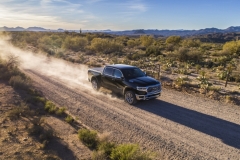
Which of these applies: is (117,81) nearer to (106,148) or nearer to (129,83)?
(129,83)

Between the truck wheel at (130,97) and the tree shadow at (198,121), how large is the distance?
0.32m

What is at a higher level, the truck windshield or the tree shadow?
the truck windshield

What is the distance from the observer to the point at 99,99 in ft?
38.7

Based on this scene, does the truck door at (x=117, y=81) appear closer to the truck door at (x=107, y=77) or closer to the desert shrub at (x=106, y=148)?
the truck door at (x=107, y=77)

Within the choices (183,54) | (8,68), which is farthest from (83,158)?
(183,54)

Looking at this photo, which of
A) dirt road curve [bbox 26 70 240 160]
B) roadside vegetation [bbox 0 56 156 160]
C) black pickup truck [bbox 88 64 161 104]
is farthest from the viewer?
black pickup truck [bbox 88 64 161 104]

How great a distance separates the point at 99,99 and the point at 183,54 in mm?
18717

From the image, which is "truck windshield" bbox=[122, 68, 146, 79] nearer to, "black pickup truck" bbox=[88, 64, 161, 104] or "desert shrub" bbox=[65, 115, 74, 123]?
"black pickup truck" bbox=[88, 64, 161, 104]

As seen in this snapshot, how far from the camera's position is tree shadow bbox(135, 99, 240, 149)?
7.91 metres

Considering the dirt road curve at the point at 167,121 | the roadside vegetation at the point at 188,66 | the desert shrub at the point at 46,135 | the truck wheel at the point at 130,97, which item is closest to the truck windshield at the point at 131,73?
the truck wheel at the point at 130,97

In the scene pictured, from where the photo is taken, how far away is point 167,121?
29.8 ft

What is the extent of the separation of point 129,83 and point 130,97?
0.70 m

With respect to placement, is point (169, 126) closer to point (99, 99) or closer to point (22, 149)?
point (99, 99)

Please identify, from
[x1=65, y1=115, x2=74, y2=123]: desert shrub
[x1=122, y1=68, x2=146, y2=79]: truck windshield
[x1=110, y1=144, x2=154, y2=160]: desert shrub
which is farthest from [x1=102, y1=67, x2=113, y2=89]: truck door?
[x1=110, y1=144, x2=154, y2=160]: desert shrub
